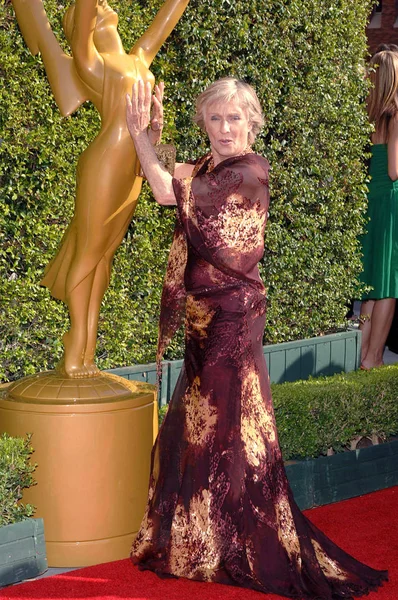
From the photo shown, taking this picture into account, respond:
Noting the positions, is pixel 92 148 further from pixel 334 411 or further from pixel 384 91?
pixel 384 91

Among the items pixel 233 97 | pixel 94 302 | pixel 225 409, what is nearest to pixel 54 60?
pixel 233 97

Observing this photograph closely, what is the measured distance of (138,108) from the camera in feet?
13.9

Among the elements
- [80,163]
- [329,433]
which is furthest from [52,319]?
[329,433]

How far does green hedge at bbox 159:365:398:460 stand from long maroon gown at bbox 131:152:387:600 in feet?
3.42

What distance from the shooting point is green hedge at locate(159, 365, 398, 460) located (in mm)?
5809

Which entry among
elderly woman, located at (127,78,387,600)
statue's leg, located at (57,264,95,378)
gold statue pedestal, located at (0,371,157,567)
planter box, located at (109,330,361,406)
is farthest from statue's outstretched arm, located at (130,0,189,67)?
planter box, located at (109,330,361,406)

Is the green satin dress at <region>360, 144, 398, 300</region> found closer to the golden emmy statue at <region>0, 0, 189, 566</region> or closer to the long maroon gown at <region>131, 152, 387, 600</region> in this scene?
the golden emmy statue at <region>0, 0, 189, 566</region>

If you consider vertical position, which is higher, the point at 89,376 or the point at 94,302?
the point at 94,302

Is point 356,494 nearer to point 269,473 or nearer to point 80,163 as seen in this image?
point 269,473

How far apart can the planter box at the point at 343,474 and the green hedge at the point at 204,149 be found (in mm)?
1261

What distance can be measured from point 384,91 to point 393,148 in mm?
437

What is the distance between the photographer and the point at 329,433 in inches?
236

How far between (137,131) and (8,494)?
5.19 feet

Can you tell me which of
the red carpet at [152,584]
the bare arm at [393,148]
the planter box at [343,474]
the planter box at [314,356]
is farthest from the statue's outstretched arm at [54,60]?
the bare arm at [393,148]
